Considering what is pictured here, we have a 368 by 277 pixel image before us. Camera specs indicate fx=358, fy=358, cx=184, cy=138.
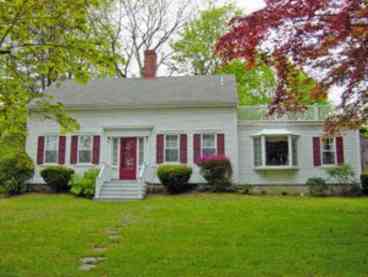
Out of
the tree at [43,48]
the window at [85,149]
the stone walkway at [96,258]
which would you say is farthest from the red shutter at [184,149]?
the tree at [43,48]

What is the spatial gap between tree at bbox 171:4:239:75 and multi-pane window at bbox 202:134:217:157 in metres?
14.4

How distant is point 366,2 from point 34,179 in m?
15.7

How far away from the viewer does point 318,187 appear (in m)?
15.6

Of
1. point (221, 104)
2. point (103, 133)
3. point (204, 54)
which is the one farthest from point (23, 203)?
point (204, 54)

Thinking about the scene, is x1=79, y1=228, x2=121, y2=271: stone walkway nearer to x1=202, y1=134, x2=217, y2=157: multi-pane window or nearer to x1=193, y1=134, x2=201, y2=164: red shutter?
x1=193, y1=134, x2=201, y2=164: red shutter

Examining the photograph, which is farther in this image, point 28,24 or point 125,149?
point 125,149

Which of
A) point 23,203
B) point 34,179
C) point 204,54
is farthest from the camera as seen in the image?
point 204,54

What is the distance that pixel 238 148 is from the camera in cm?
1669

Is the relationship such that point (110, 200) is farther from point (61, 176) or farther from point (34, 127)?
point (34, 127)

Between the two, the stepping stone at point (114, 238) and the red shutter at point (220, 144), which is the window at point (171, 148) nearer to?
the red shutter at point (220, 144)

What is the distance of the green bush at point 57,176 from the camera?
15992mm

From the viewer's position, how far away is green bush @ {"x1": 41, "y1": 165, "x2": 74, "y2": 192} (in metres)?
16.0

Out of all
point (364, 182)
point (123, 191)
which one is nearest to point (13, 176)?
point (123, 191)

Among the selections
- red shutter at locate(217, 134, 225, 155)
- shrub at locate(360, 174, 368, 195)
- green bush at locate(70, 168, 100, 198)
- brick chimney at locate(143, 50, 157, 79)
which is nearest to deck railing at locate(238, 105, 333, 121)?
red shutter at locate(217, 134, 225, 155)
